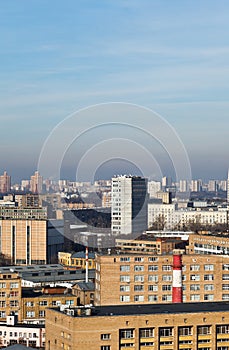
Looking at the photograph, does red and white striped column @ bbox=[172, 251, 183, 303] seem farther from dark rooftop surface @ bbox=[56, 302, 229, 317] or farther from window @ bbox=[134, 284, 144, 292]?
window @ bbox=[134, 284, 144, 292]

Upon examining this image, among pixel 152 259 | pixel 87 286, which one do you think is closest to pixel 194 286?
pixel 152 259

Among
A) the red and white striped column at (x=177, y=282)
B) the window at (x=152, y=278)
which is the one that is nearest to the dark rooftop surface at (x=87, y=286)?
the window at (x=152, y=278)

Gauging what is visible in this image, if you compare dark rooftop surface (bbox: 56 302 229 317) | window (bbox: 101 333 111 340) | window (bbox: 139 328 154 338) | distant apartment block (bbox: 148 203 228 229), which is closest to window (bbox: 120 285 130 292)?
dark rooftop surface (bbox: 56 302 229 317)

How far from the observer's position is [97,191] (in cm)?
5506

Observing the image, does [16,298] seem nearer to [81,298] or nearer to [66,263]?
[81,298]

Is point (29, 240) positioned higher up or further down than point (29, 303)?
higher up

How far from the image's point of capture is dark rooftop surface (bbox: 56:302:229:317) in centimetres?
1524

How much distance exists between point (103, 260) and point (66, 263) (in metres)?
16.6

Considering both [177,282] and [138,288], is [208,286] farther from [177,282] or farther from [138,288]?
[177,282]

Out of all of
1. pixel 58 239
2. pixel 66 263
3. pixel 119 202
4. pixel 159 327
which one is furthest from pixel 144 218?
pixel 159 327

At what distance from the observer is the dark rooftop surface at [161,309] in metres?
15.2

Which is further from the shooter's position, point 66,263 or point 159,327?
point 66,263

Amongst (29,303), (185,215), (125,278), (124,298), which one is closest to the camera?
(124,298)

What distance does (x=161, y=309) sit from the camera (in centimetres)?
1567
